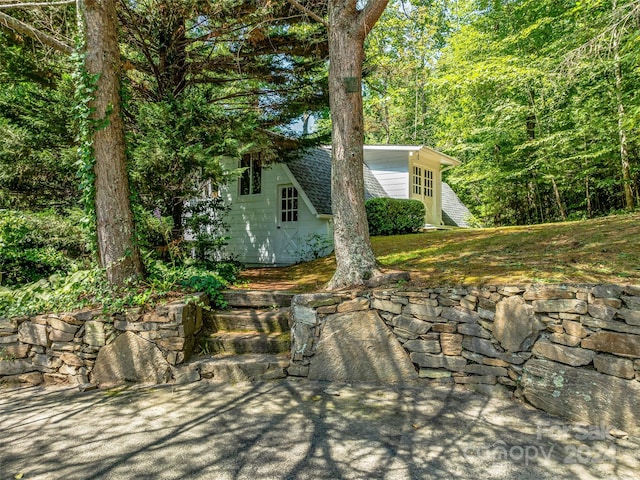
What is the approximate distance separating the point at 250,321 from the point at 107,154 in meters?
2.81

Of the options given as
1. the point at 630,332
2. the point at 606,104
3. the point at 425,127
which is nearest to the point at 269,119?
the point at 630,332

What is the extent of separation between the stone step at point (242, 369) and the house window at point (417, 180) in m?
9.40

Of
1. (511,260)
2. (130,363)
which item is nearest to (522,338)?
(511,260)

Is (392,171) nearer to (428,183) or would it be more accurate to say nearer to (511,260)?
(428,183)

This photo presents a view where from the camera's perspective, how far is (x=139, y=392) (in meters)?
4.00

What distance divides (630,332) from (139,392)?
4.69 m

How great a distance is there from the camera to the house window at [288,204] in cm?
966

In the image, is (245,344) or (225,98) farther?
(225,98)

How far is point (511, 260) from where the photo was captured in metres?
4.75

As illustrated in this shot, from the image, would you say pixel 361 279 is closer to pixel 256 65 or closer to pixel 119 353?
pixel 119 353

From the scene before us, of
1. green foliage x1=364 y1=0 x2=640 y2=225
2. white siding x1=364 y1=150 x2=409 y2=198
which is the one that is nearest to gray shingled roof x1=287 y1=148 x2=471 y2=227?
white siding x1=364 y1=150 x2=409 y2=198

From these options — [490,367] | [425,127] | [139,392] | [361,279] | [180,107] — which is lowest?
[139,392]

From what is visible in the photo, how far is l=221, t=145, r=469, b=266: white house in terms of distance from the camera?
9250 millimetres

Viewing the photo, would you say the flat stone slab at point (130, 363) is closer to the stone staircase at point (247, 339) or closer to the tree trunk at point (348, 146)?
the stone staircase at point (247, 339)
